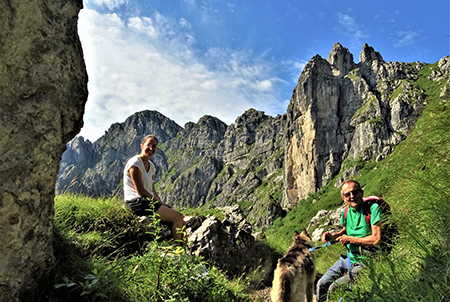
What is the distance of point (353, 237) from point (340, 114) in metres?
121

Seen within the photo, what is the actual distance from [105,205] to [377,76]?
145 metres

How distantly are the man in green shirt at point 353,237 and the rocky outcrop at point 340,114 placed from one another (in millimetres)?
103435

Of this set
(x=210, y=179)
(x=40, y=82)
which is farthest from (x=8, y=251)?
(x=210, y=179)

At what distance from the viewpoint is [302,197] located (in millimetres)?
109188

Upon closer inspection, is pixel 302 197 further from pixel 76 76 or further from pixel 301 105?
pixel 76 76

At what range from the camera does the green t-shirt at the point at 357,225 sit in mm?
4148

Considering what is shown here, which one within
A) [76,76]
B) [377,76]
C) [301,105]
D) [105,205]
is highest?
[377,76]

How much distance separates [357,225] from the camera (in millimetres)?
4527

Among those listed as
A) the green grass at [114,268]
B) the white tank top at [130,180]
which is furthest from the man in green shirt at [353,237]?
the white tank top at [130,180]

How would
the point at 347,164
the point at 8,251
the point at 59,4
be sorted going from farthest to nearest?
the point at 347,164 < the point at 59,4 < the point at 8,251

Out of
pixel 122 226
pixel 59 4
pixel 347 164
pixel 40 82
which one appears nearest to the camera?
pixel 40 82

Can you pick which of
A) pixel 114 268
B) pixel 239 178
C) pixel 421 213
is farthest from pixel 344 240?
pixel 239 178

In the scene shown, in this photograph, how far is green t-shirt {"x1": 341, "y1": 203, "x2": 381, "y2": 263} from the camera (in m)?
4.15

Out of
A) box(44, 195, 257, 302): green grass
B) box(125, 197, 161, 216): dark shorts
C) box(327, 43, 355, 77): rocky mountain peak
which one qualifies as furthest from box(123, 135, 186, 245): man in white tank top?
box(327, 43, 355, 77): rocky mountain peak
